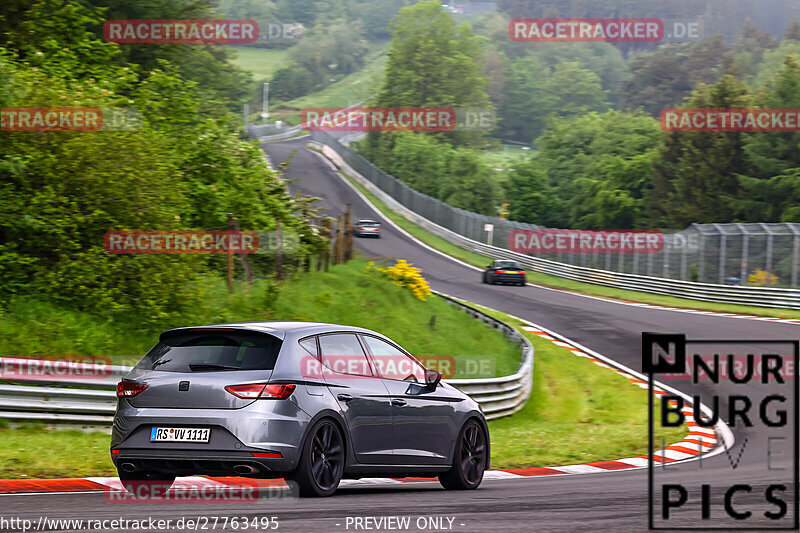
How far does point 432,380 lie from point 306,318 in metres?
10.3

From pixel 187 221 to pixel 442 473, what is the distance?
11.0 m

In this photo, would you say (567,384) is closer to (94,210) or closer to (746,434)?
(746,434)

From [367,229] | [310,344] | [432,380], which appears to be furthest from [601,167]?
[310,344]

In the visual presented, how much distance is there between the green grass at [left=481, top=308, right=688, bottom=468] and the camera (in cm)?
1442

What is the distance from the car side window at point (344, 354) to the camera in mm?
8328

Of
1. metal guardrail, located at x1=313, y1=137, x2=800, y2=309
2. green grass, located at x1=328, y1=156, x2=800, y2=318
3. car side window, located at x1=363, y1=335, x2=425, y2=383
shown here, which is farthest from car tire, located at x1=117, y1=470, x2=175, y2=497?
metal guardrail, located at x1=313, y1=137, x2=800, y2=309

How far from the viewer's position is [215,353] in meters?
7.89

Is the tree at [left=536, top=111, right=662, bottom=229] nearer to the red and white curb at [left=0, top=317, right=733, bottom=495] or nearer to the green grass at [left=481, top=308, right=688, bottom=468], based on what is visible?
the green grass at [left=481, top=308, right=688, bottom=468]
